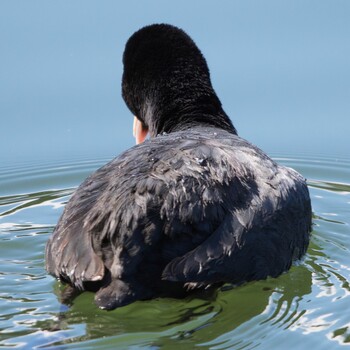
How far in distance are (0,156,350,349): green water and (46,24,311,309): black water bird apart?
14 cm

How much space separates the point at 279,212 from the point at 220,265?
525 millimetres

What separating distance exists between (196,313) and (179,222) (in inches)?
17.4

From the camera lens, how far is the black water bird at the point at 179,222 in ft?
12.0

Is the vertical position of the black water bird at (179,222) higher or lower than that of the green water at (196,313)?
higher

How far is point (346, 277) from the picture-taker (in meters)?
4.36

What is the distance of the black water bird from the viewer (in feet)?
12.0

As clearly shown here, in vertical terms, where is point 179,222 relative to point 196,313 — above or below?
above

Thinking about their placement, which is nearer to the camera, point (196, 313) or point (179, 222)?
point (179, 222)

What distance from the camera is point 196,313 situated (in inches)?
152

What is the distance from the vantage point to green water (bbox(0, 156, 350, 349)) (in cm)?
363

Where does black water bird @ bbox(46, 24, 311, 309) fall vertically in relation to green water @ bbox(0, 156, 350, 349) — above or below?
above

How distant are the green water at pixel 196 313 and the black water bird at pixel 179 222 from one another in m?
0.14

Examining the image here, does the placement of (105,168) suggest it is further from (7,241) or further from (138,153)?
(7,241)

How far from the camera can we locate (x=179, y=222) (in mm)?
3682
